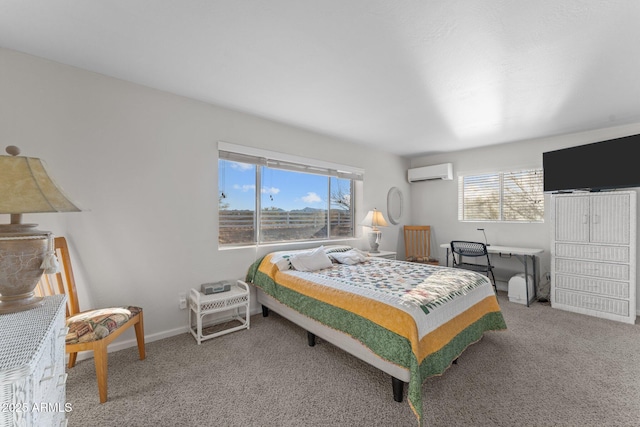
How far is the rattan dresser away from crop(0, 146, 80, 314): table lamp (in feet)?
0.38

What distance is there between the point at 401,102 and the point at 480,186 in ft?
9.08

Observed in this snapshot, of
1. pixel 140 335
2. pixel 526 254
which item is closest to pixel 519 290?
pixel 526 254

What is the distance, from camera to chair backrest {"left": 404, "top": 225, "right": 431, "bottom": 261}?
498 cm

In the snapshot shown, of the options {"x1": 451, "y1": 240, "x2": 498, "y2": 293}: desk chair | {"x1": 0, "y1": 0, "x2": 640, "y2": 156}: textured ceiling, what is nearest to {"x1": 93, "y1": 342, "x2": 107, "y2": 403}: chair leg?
{"x1": 0, "y1": 0, "x2": 640, "y2": 156}: textured ceiling

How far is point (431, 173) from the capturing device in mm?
4887

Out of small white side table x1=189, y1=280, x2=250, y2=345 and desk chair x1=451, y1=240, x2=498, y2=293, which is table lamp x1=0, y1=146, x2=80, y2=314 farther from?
desk chair x1=451, y1=240, x2=498, y2=293

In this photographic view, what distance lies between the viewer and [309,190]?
393 cm

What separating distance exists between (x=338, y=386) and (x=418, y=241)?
3.65 m

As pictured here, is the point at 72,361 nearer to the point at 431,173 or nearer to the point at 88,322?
the point at 88,322

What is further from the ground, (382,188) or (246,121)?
(246,121)

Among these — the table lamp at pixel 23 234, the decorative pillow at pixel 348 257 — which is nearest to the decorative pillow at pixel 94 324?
the table lamp at pixel 23 234

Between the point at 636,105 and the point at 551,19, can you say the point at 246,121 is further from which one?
the point at 636,105

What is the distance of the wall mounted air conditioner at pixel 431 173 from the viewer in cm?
471

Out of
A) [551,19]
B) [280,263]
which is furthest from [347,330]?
[551,19]
